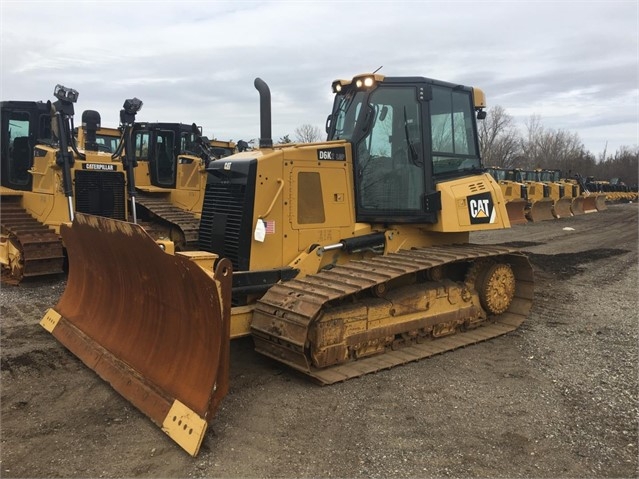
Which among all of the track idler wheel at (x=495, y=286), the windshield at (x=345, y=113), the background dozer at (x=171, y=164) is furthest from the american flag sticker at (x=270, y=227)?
the background dozer at (x=171, y=164)

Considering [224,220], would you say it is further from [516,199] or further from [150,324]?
[516,199]

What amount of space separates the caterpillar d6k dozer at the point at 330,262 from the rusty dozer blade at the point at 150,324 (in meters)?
0.02

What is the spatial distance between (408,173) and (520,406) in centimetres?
275

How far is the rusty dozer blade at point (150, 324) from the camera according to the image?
3.78 meters

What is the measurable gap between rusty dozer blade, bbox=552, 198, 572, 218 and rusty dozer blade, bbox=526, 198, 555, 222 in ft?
0.98

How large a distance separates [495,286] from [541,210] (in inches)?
672

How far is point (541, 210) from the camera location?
21.8 meters

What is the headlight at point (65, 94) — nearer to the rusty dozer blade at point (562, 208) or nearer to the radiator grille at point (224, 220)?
the radiator grille at point (224, 220)

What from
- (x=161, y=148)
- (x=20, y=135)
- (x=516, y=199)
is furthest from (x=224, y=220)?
(x=516, y=199)

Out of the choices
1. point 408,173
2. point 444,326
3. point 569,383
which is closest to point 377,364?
point 444,326

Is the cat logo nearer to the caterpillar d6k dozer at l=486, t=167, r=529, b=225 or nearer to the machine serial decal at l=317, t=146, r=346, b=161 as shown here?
the machine serial decal at l=317, t=146, r=346, b=161

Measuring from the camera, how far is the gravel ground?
342 cm

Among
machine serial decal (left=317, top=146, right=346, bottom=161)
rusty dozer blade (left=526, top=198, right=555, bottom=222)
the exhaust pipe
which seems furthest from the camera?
rusty dozer blade (left=526, top=198, right=555, bottom=222)

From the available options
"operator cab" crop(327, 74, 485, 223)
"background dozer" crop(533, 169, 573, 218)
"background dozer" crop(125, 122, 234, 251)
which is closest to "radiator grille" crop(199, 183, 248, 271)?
"operator cab" crop(327, 74, 485, 223)
